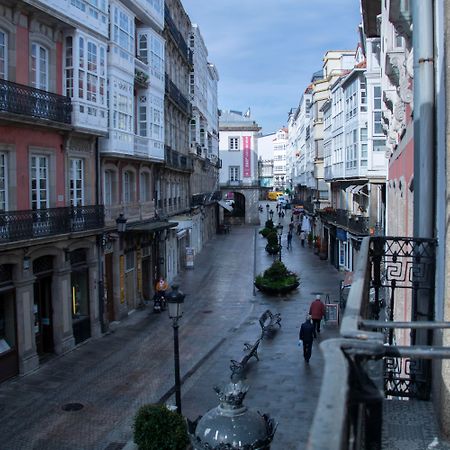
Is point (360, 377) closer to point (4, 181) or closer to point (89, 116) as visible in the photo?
point (4, 181)

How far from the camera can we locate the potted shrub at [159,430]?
10.0 m

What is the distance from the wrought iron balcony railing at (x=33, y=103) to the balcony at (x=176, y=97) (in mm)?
13433

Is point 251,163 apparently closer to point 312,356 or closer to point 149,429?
point 312,356

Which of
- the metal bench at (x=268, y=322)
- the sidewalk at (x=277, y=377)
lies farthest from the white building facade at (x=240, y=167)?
the metal bench at (x=268, y=322)

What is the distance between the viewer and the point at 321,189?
5462cm

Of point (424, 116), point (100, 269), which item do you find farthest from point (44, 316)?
point (424, 116)

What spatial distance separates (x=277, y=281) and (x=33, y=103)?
1645 centimetres

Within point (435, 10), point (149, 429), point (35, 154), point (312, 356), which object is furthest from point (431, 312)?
point (35, 154)

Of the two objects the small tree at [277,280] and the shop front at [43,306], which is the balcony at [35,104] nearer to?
the shop front at [43,306]

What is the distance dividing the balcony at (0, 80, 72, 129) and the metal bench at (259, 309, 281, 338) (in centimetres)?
918

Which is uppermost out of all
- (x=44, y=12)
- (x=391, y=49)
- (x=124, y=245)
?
(x=44, y=12)

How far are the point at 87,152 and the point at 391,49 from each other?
41.1ft

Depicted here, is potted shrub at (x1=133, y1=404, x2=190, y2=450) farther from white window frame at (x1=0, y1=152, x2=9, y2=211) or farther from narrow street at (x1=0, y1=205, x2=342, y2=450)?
white window frame at (x1=0, y1=152, x2=9, y2=211)

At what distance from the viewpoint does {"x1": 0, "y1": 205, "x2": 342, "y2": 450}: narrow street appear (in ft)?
43.1
